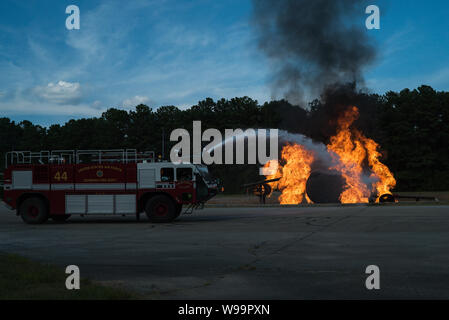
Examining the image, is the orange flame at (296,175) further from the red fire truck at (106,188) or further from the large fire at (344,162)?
the red fire truck at (106,188)

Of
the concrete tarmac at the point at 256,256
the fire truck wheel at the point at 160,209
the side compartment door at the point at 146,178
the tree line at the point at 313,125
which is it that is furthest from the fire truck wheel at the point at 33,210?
the tree line at the point at 313,125

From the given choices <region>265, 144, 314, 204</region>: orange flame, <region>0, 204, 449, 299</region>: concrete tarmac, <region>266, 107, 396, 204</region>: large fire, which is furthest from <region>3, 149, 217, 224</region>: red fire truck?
<region>266, 107, 396, 204</region>: large fire

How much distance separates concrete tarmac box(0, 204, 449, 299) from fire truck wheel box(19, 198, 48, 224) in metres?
1.72

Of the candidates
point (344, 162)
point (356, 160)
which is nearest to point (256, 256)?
point (344, 162)

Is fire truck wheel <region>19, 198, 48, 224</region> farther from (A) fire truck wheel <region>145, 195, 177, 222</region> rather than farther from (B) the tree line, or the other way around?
(B) the tree line

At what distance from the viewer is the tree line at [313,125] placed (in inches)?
1447

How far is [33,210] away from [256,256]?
13.2m

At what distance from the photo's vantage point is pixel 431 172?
59.6 meters

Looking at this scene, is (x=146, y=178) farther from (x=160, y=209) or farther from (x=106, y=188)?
(x=106, y=188)

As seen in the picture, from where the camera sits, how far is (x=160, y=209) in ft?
63.6

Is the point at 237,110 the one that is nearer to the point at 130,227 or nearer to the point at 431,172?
the point at 431,172

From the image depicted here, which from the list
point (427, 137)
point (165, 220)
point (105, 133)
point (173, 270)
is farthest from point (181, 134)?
point (173, 270)

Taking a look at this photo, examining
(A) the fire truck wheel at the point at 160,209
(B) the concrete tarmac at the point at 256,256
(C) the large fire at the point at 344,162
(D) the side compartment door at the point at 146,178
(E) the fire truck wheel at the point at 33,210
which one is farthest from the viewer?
(C) the large fire at the point at 344,162
